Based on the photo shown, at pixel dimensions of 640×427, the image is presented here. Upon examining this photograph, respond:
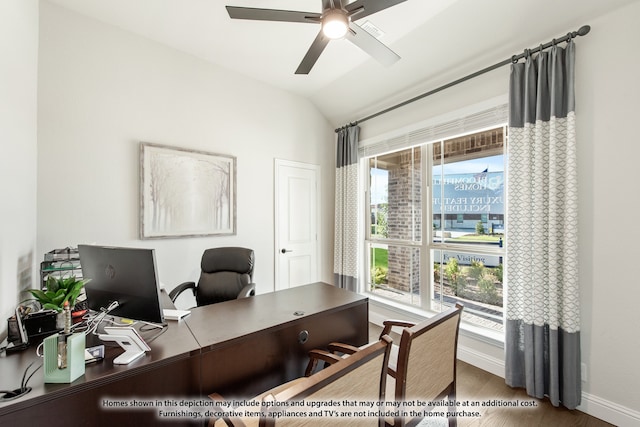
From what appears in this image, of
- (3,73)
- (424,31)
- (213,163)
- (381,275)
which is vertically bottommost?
(381,275)

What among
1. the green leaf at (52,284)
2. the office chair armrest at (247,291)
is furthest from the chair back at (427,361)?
the green leaf at (52,284)

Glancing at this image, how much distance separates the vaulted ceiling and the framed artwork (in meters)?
1.07

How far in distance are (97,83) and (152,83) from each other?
0.44 meters

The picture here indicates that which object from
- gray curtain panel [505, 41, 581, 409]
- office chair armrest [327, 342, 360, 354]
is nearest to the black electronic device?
office chair armrest [327, 342, 360, 354]

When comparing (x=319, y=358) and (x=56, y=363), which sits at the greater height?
(x=56, y=363)

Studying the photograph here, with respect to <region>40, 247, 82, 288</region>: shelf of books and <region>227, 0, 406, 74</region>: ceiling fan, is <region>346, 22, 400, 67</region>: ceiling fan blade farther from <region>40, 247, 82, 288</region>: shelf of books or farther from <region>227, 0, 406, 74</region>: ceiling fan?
<region>40, 247, 82, 288</region>: shelf of books

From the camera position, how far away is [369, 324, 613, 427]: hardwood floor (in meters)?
1.83

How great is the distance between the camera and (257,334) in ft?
4.59

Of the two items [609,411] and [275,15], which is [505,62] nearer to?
[275,15]

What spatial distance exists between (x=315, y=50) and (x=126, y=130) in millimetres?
1871

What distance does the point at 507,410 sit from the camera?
6.40ft

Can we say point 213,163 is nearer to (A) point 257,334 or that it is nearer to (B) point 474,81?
(A) point 257,334

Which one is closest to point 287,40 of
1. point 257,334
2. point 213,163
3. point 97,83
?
point 213,163

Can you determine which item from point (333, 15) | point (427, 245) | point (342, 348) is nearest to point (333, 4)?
point (333, 15)
